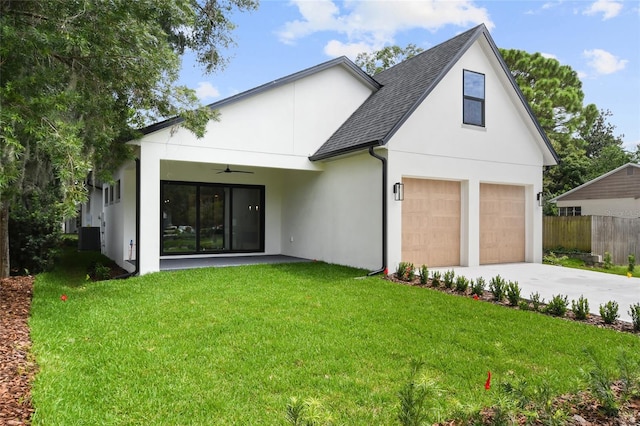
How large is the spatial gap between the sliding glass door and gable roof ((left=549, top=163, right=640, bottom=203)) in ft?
63.5

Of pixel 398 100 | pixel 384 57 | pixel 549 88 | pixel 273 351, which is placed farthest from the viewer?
pixel 384 57

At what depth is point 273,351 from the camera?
4.59m

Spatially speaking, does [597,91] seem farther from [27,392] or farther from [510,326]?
[27,392]

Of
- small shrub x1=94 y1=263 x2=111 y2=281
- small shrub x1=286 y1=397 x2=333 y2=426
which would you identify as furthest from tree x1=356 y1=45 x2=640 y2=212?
small shrub x1=286 y1=397 x2=333 y2=426

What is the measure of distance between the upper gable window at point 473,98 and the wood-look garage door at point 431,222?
184 centimetres

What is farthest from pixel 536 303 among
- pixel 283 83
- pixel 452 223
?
pixel 283 83

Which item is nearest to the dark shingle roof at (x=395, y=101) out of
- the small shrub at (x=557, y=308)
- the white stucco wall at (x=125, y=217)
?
the small shrub at (x=557, y=308)

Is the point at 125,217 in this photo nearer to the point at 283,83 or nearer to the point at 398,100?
the point at 283,83

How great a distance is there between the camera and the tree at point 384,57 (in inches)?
1093

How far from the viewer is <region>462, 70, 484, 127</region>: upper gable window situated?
1119 centimetres

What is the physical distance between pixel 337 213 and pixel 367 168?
174cm

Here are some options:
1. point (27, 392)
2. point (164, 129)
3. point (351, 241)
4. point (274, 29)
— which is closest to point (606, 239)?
point (351, 241)

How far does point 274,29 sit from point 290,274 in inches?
381

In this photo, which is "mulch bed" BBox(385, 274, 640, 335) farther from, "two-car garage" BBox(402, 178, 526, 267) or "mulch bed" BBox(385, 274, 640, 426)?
"mulch bed" BBox(385, 274, 640, 426)
